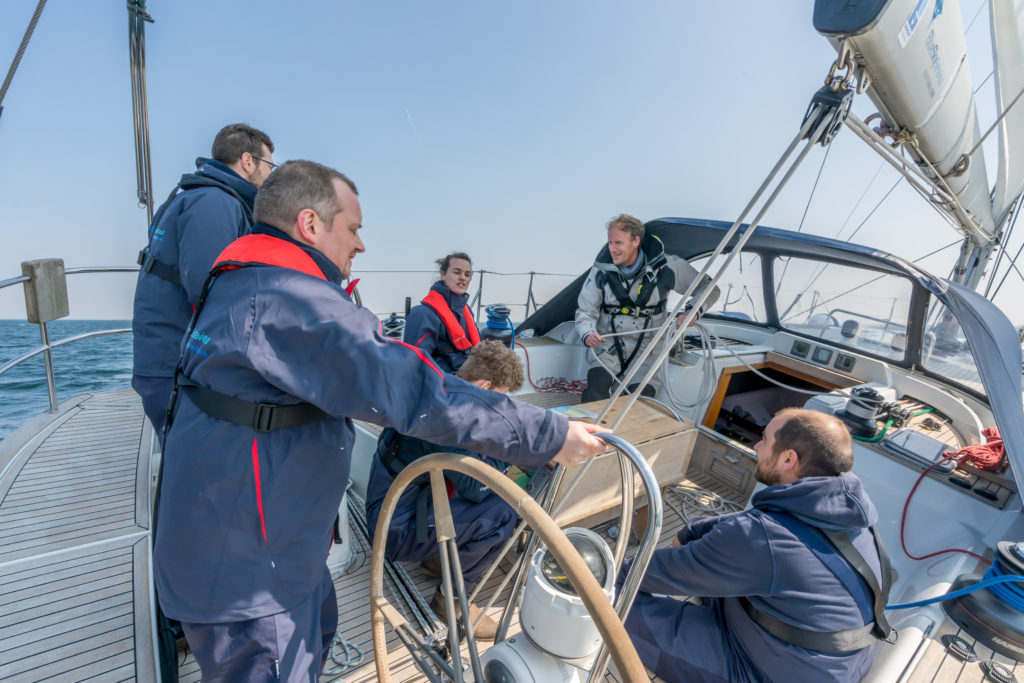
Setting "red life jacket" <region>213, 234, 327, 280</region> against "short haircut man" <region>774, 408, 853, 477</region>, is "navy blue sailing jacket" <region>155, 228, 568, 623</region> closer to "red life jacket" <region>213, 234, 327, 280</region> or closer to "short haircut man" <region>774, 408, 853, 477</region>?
"red life jacket" <region>213, 234, 327, 280</region>

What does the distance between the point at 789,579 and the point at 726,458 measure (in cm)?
187

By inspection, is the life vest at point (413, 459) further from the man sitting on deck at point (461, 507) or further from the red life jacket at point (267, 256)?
→ the red life jacket at point (267, 256)

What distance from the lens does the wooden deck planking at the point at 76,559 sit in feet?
4.40

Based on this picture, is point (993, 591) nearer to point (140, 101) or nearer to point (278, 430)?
point (278, 430)

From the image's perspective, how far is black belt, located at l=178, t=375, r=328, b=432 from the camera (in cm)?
90

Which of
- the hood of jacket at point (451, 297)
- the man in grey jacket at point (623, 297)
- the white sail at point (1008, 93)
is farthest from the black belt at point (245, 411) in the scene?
the white sail at point (1008, 93)

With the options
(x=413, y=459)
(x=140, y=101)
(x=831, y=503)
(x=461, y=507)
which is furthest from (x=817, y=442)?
(x=140, y=101)

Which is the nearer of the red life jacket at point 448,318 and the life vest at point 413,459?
the life vest at point 413,459

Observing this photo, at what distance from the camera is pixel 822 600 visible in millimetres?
1185

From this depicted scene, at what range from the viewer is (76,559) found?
5.46ft

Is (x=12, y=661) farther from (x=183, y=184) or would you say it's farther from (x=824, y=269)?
(x=824, y=269)

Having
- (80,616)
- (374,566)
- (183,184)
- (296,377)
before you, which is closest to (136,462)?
(80,616)

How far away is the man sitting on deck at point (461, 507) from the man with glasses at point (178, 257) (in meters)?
0.84

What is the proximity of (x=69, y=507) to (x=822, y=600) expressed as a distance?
8.82ft
